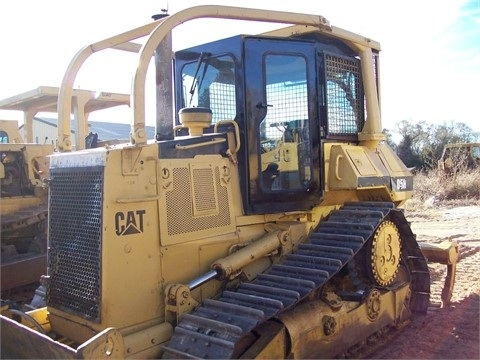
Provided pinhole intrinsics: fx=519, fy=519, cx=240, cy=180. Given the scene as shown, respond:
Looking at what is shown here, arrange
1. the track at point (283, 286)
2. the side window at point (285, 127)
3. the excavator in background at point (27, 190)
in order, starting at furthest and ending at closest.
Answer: the excavator in background at point (27, 190), the side window at point (285, 127), the track at point (283, 286)

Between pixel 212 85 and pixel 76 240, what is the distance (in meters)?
1.90

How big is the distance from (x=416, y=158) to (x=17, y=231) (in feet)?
90.5

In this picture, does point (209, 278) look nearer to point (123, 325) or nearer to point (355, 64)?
point (123, 325)

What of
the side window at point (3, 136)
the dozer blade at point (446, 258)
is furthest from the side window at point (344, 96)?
the side window at point (3, 136)

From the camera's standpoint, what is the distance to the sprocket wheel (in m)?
4.66

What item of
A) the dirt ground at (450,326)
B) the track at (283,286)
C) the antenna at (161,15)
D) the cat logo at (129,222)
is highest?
the antenna at (161,15)

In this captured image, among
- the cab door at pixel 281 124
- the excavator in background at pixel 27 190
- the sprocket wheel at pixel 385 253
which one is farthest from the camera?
the excavator in background at pixel 27 190

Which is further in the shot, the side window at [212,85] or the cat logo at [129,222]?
the side window at [212,85]

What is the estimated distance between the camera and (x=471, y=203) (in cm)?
1877

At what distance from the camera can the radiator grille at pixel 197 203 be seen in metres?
3.96

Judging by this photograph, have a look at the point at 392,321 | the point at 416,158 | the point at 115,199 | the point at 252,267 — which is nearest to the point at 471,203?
the point at 416,158

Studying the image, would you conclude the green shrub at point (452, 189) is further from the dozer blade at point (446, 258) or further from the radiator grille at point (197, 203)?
the radiator grille at point (197, 203)

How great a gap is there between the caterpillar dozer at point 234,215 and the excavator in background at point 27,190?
281 centimetres

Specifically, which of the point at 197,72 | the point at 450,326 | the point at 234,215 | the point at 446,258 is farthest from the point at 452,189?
the point at 234,215
